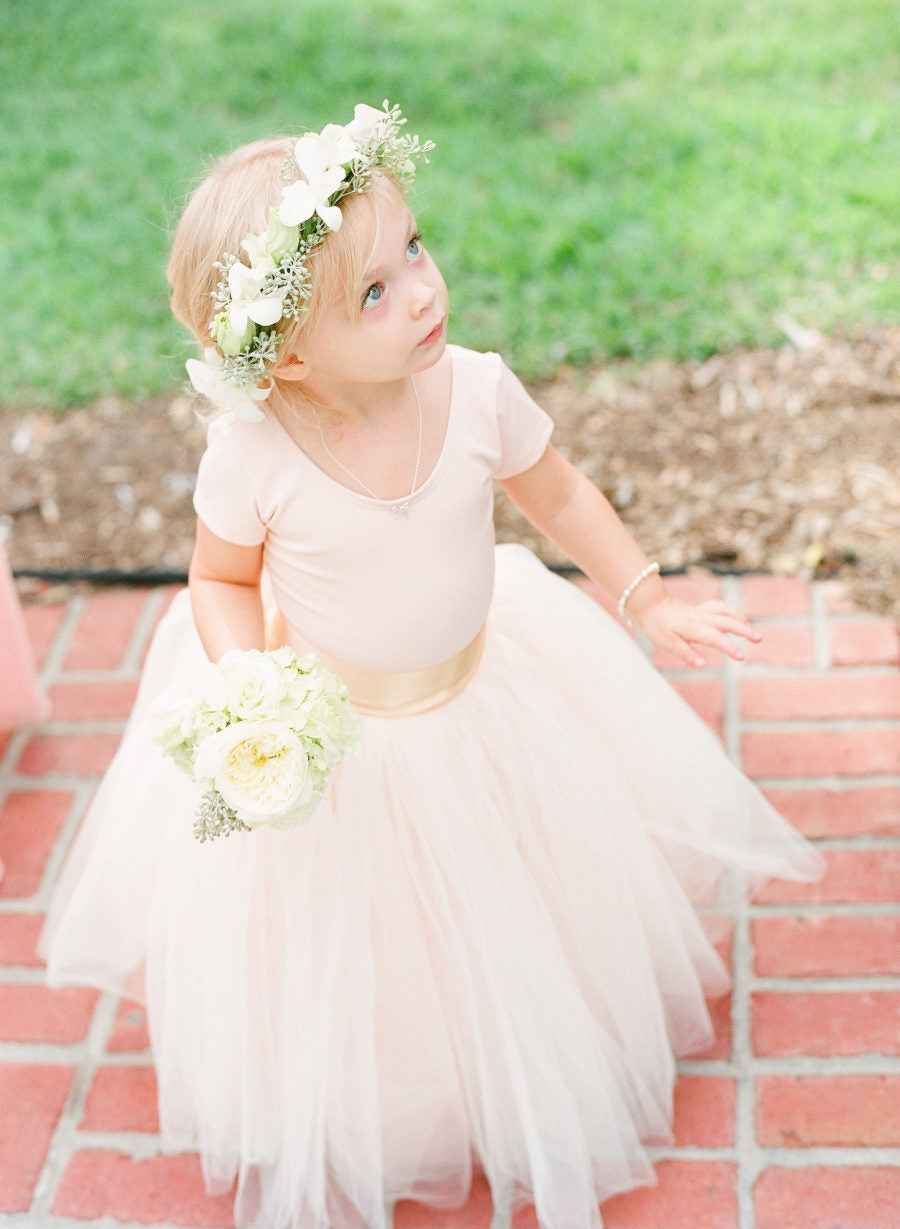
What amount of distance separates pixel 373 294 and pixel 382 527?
0.32 m

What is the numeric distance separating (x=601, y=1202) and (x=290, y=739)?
1.01 m

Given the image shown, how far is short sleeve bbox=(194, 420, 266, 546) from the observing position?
1892 mm

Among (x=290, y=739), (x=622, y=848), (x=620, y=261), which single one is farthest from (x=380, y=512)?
(x=620, y=261)

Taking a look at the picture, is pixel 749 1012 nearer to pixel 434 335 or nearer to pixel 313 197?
pixel 434 335

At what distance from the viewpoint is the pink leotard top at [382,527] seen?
189 centimetres

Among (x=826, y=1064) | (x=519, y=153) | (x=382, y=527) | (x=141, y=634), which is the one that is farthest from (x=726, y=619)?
(x=519, y=153)

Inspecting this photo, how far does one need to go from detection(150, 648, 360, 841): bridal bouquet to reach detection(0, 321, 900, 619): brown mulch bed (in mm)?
A: 1635

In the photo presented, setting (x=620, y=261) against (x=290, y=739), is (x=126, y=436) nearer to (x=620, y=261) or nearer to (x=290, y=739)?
(x=620, y=261)

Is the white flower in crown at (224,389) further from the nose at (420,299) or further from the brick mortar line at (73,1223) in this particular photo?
the brick mortar line at (73,1223)

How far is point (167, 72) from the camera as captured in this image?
5.29 metres

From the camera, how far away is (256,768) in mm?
1697

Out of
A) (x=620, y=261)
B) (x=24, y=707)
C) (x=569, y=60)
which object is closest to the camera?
(x=24, y=707)

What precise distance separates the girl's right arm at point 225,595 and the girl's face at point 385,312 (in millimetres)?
329

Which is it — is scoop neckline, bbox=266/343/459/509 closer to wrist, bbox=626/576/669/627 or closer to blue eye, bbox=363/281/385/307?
blue eye, bbox=363/281/385/307
